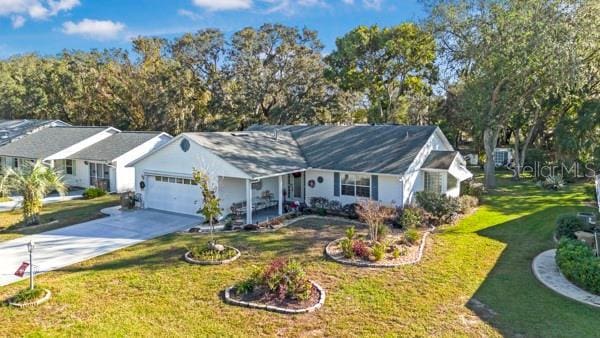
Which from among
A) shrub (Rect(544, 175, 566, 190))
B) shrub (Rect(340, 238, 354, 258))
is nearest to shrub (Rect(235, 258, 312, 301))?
shrub (Rect(340, 238, 354, 258))

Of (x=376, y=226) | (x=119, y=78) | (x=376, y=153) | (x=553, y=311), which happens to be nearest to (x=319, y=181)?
(x=376, y=153)

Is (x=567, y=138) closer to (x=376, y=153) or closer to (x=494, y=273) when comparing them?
(x=376, y=153)

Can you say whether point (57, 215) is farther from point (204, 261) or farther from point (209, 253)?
point (204, 261)

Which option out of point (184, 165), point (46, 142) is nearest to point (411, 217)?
point (184, 165)

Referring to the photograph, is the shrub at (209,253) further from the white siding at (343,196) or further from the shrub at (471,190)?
the shrub at (471,190)

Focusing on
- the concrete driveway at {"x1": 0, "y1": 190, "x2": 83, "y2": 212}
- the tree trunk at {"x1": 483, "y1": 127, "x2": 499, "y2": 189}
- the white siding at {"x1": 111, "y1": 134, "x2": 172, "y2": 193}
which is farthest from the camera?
the tree trunk at {"x1": 483, "y1": 127, "x2": 499, "y2": 189}

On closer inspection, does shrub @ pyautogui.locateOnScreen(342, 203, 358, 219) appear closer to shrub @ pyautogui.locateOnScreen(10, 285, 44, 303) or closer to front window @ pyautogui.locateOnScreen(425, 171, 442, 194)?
front window @ pyautogui.locateOnScreen(425, 171, 442, 194)
